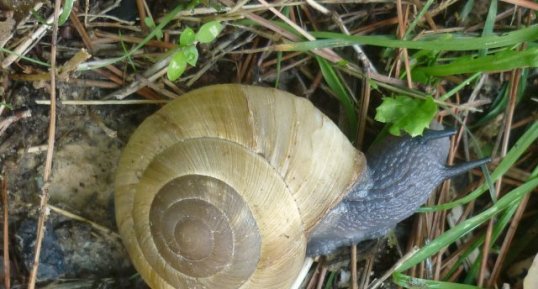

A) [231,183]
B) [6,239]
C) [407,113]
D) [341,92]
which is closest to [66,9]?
[231,183]

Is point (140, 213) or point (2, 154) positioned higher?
point (2, 154)

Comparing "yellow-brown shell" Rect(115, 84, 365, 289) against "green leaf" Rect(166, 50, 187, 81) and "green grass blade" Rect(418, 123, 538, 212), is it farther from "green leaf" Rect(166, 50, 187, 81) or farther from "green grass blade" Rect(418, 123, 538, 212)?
"green grass blade" Rect(418, 123, 538, 212)

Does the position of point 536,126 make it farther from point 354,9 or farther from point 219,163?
point 219,163

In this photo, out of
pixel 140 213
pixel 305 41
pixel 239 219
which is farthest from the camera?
pixel 305 41

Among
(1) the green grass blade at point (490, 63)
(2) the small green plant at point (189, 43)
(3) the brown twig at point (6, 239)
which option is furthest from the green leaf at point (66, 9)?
(1) the green grass blade at point (490, 63)

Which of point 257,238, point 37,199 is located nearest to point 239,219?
point 257,238

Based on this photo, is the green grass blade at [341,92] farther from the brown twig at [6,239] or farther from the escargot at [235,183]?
the brown twig at [6,239]
